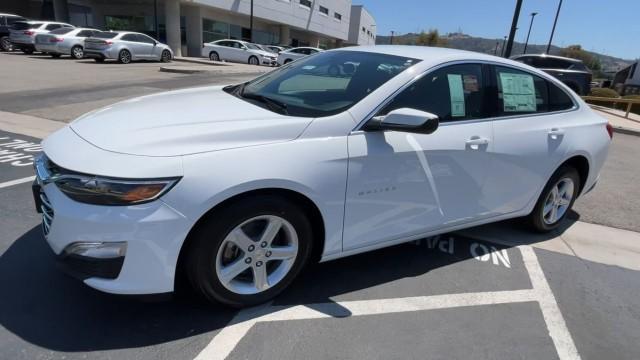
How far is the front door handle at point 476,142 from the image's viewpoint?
317 centimetres

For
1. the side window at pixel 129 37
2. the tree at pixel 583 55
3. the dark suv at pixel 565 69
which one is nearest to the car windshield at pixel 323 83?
the dark suv at pixel 565 69

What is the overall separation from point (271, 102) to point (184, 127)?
75 centimetres

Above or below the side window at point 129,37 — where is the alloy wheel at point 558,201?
below

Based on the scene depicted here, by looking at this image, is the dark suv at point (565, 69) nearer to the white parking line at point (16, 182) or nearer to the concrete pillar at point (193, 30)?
the white parking line at point (16, 182)

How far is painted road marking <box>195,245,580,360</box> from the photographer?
96.7 inches

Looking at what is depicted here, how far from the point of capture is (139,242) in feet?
7.06

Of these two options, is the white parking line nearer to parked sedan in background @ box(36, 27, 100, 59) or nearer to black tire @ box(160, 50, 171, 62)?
parked sedan in background @ box(36, 27, 100, 59)

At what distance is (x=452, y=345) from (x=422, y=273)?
32.8 inches

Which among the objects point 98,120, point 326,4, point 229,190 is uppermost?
point 326,4

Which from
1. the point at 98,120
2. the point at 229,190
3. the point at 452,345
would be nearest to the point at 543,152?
the point at 452,345

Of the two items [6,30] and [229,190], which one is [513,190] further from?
[6,30]

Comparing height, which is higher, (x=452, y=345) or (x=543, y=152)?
(x=543, y=152)

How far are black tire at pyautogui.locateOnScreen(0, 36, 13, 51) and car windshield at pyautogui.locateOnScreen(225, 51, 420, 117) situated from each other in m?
27.0

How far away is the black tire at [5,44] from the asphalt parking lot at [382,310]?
25.7 metres
